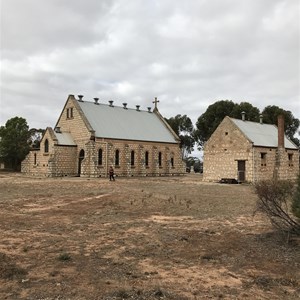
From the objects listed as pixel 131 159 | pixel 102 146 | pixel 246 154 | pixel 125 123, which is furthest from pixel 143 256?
pixel 125 123

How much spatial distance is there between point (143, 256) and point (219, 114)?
63194 mm

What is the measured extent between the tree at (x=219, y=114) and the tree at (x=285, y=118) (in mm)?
3165

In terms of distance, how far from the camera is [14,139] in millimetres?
60906

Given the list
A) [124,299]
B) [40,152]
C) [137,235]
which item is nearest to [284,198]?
[137,235]

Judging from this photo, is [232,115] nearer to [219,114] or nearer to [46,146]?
[219,114]

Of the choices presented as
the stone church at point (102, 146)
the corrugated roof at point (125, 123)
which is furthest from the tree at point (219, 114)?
the stone church at point (102, 146)

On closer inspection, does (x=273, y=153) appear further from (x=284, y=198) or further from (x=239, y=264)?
(x=239, y=264)

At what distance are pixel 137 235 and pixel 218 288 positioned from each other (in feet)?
14.9

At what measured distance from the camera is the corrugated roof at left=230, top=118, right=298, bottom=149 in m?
38.1

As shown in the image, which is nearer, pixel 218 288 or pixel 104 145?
pixel 218 288

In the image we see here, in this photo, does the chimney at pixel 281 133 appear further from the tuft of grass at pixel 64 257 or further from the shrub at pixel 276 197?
the tuft of grass at pixel 64 257

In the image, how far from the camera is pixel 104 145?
152 ft

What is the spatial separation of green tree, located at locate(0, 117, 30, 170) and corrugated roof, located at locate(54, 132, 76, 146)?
1589 cm

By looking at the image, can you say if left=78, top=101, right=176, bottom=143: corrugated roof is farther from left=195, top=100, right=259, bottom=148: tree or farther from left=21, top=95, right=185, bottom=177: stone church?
left=195, top=100, right=259, bottom=148: tree
